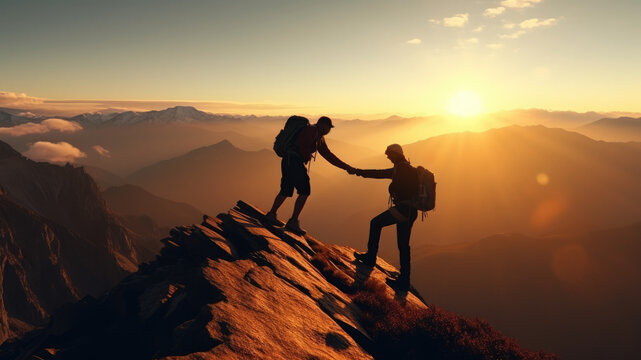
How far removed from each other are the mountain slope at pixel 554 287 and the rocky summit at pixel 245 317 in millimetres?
74163

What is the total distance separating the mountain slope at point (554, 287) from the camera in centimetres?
6594

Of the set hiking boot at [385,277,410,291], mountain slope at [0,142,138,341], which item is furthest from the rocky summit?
mountain slope at [0,142,138,341]

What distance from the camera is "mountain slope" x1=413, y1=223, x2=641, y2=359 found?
65.9 m

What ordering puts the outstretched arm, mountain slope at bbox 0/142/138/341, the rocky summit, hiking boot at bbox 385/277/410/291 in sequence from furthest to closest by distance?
mountain slope at bbox 0/142/138/341
hiking boot at bbox 385/277/410/291
the outstretched arm
the rocky summit

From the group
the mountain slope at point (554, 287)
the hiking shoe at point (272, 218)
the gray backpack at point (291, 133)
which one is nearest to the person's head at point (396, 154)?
the gray backpack at point (291, 133)

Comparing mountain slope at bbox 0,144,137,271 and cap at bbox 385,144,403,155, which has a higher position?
cap at bbox 385,144,403,155

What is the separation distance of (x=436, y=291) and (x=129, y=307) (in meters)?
89.7

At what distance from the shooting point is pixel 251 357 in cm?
430

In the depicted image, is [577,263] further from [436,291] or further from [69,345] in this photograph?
[69,345]

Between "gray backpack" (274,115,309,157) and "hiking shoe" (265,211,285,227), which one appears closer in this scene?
"gray backpack" (274,115,309,157)

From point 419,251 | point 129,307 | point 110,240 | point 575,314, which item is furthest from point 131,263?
point 129,307

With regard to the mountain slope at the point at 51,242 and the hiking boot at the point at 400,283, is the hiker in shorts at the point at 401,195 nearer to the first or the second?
the hiking boot at the point at 400,283

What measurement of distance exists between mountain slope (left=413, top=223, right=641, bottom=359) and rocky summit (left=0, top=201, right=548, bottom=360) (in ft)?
243

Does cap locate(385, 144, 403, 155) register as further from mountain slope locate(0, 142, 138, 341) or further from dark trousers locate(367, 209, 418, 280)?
mountain slope locate(0, 142, 138, 341)
